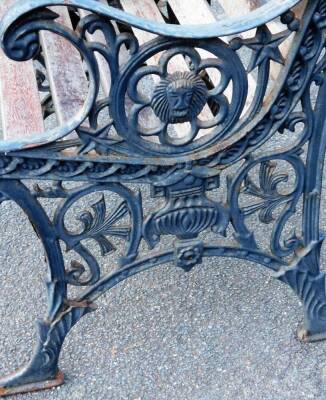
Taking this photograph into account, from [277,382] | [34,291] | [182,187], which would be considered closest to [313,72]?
[182,187]

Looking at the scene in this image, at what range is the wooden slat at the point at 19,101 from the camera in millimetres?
1634

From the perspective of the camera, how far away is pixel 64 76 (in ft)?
5.95

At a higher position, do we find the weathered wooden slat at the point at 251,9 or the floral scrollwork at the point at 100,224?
the weathered wooden slat at the point at 251,9

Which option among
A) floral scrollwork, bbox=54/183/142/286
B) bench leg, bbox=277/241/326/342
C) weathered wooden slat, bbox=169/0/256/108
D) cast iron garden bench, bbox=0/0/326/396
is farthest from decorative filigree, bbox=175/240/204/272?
weathered wooden slat, bbox=169/0/256/108

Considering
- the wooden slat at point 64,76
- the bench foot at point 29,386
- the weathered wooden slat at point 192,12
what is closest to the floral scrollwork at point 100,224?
the wooden slat at point 64,76

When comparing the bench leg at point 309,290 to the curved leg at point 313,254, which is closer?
the curved leg at point 313,254

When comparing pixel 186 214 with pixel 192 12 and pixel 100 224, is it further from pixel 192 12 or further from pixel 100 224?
pixel 192 12

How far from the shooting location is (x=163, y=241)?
237 cm

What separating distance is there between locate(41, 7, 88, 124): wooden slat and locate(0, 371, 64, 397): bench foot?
2.45 ft

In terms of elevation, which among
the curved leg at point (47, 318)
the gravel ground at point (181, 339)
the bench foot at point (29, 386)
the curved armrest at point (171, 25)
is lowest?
the gravel ground at point (181, 339)

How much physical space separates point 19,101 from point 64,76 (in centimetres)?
16

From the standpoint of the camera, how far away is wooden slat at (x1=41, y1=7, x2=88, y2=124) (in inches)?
67.2

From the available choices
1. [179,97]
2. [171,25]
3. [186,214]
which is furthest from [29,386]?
[171,25]

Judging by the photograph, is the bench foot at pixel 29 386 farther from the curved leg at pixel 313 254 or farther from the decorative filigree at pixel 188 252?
the curved leg at pixel 313 254
